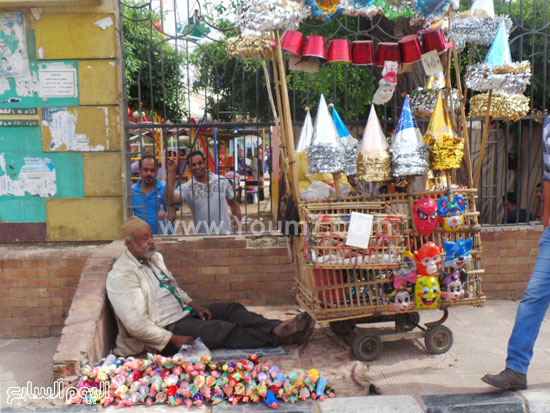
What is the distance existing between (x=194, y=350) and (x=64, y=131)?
2.37 metres

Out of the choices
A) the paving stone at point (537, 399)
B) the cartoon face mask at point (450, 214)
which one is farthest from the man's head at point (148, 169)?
the paving stone at point (537, 399)

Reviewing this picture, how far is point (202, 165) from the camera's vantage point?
5457 millimetres

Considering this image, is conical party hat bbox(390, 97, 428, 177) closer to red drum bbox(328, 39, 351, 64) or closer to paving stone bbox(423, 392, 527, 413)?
red drum bbox(328, 39, 351, 64)

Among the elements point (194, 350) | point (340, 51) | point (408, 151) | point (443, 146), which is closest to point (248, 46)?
point (340, 51)

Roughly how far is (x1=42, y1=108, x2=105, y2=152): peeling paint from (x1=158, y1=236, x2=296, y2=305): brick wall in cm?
116

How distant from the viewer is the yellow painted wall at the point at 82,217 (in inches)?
201

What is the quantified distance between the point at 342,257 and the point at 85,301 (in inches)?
78.8

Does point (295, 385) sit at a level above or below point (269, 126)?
below

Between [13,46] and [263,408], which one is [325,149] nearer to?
[263,408]

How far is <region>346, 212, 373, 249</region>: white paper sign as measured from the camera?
3.72 m

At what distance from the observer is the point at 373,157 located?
3.83m

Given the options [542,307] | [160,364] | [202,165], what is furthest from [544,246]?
[202,165]

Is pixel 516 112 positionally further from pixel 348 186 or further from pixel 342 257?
pixel 342 257

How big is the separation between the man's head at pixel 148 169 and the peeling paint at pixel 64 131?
51cm
